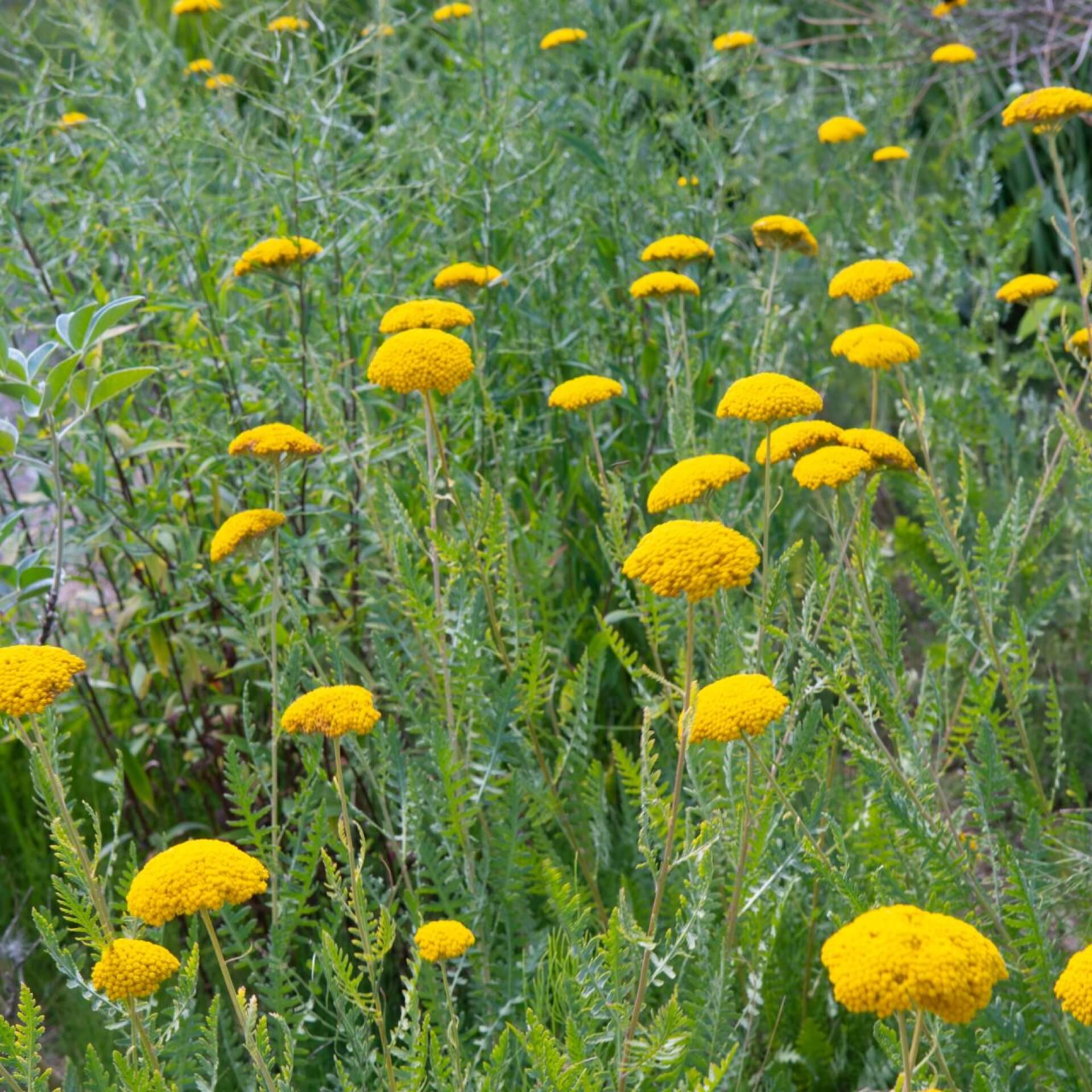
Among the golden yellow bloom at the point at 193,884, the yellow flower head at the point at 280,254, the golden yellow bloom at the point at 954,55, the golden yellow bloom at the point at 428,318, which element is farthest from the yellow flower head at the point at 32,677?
the golden yellow bloom at the point at 954,55

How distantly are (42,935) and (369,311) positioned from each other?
1.76 metres

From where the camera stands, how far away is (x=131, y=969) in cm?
126

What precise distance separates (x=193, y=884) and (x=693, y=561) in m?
0.56

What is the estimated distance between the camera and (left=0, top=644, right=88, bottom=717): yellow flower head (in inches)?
52.3

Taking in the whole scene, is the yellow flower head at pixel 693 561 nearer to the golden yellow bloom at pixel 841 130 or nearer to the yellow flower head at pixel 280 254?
the yellow flower head at pixel 280 254

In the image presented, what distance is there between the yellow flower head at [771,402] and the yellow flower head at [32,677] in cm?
82

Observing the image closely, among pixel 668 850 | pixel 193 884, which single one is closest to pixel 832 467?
pixel 668 850

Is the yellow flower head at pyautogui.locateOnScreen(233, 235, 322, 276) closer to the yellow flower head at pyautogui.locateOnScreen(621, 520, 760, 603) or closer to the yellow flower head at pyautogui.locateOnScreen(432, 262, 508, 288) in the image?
the yellow flower head at pyautogui.locateOnScreen(432, 262, 508, 288)

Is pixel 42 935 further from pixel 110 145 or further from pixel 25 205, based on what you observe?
pixel 110 145

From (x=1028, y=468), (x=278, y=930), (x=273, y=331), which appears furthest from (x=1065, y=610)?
(x=278, y=930)

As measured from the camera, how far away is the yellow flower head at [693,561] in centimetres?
131

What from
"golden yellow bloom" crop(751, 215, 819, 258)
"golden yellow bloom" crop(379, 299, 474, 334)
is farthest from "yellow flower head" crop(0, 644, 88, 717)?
"golden yellow bloom" crop(751, 215, 819, 258)

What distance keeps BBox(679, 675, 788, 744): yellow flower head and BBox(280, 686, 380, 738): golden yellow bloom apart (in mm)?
348

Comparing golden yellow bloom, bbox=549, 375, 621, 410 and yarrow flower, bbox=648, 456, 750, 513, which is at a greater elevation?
yarrow flower, bbox=648, 456, 750, 513
